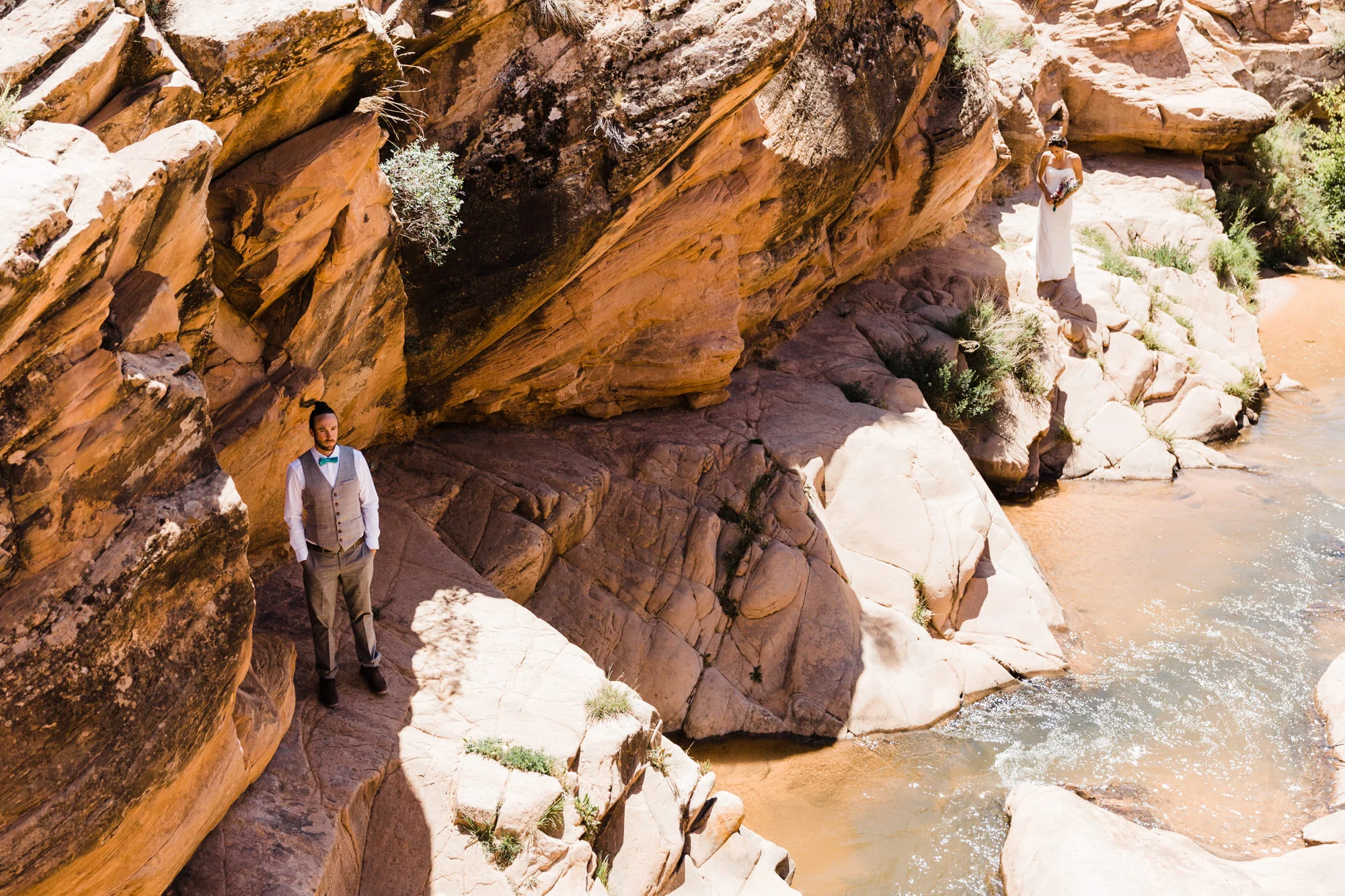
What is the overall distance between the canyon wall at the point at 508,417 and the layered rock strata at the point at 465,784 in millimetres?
27

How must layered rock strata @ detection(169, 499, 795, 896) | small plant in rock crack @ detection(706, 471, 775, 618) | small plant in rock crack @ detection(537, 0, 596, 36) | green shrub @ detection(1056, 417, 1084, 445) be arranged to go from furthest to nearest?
1. green shrub @ detection(1056, 417, 1084, 445)
2. small plant in rock crack @ detection(706, 471, 775, 618)
3. small plant in rock crack @ detection(537, 0, 596, 36)
4. layered rock strata @ detection(169, 499, 795, 896)

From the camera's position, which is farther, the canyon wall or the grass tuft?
→ the grass tuft

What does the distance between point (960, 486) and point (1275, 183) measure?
1252 centimetres

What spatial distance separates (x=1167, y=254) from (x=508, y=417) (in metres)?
12.0

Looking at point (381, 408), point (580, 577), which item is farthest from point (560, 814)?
point (381, 408)

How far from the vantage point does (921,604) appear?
1035cm

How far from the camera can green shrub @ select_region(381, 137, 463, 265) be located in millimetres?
7418

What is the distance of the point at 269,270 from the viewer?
6.42m

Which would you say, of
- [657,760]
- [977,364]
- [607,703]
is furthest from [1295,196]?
[607,703]

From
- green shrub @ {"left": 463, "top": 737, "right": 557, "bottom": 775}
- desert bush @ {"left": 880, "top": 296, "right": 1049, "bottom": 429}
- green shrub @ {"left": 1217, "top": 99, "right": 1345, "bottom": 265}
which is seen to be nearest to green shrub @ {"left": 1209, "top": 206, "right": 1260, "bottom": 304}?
green shrub @ {"left": 1217, "top": 99, "right": 1345, "bottom": 265}

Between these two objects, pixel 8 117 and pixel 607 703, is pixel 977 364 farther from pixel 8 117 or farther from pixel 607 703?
pixel 8 117

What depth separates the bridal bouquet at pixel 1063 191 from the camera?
14398 mm

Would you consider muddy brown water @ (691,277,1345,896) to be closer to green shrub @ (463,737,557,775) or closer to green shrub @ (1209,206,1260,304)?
green shrub @ (463,737,557,775)

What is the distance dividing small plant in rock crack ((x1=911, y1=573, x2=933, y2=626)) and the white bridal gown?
21.8 ft
